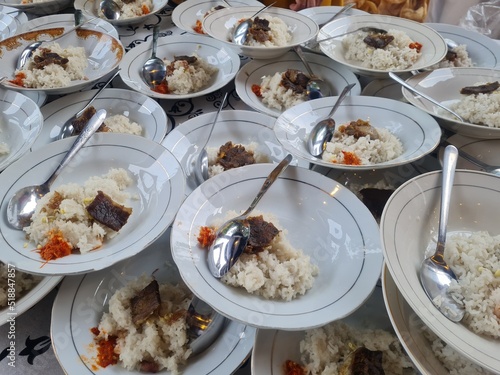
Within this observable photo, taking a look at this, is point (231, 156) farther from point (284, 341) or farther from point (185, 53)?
point (185, 53)

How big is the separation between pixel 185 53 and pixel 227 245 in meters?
1.30

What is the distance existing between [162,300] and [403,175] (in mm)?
897

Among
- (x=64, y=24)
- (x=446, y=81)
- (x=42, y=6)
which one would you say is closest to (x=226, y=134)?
(x=446, y=81)

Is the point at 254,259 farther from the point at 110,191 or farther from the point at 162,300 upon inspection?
the point at 110,191

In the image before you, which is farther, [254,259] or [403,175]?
[403,175]

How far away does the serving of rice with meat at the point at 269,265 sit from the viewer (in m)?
0.96

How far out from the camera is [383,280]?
88cm

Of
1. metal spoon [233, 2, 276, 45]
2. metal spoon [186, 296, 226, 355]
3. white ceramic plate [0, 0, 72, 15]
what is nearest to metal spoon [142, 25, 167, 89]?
metal spoon [233, 2, 276, 45]

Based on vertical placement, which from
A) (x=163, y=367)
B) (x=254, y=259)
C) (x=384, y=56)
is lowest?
(x=163, y=367)

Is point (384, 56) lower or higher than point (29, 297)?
higher

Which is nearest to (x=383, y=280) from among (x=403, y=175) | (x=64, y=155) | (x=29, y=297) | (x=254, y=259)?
(x=254, y=259)

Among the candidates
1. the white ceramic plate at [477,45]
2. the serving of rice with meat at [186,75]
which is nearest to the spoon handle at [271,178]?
the serving of rice with meat at [186,75]

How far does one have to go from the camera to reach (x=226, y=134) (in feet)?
4.85

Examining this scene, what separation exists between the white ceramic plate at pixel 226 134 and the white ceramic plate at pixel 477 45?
1113 millimetres
